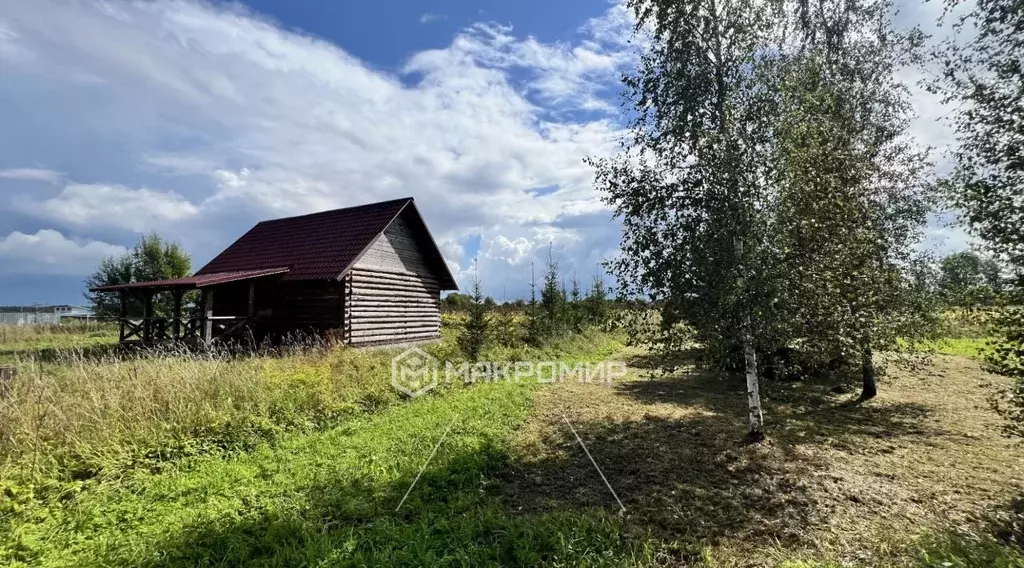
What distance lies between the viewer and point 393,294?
18094 millimetres

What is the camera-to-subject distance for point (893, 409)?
30.6ft

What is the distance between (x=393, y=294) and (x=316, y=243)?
144 inches

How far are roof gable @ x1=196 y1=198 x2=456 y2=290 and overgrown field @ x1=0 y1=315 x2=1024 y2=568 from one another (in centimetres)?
773

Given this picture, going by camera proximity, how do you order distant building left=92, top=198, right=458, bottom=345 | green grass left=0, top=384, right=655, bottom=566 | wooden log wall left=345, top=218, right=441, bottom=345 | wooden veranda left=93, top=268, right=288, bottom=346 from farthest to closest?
wooden log wall left=345, top=218, right=441, bottom=345, distant building left=92, top=198, right=458, bottom=345, wooden veranda left=93, top=268, right=288, bottom=346, green grass left=0, top=384, right=655, bottom=566

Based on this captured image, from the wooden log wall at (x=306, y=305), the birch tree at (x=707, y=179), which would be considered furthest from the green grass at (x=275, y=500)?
the wooden log wall at (x=306, y=305)

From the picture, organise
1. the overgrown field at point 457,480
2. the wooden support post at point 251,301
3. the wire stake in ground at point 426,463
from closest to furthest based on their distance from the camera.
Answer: the overgrown field at point 457,480, the wire stake in ground at point 426,463, the wooden support post at point 251,301

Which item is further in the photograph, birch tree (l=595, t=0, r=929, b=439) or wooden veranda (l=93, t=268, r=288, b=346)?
wooden veranda (l=93, t=268, r=288, b=346)

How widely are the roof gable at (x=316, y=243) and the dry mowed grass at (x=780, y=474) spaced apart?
33.1 ft

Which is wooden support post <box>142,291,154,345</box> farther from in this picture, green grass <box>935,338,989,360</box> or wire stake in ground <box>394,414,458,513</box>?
green grass <box>935,338,989,360</box>

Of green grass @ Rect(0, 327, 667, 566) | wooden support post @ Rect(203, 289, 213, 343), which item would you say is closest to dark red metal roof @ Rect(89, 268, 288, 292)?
wooden support post @ Rect(203, 289, 213, 343)

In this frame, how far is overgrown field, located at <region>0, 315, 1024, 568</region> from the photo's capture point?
3959 millimetres

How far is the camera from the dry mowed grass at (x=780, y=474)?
4.21 metres

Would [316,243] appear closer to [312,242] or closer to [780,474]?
[312,242]

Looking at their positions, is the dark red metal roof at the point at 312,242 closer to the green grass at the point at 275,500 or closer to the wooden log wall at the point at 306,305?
the wooden log wall at the point at 306,305
